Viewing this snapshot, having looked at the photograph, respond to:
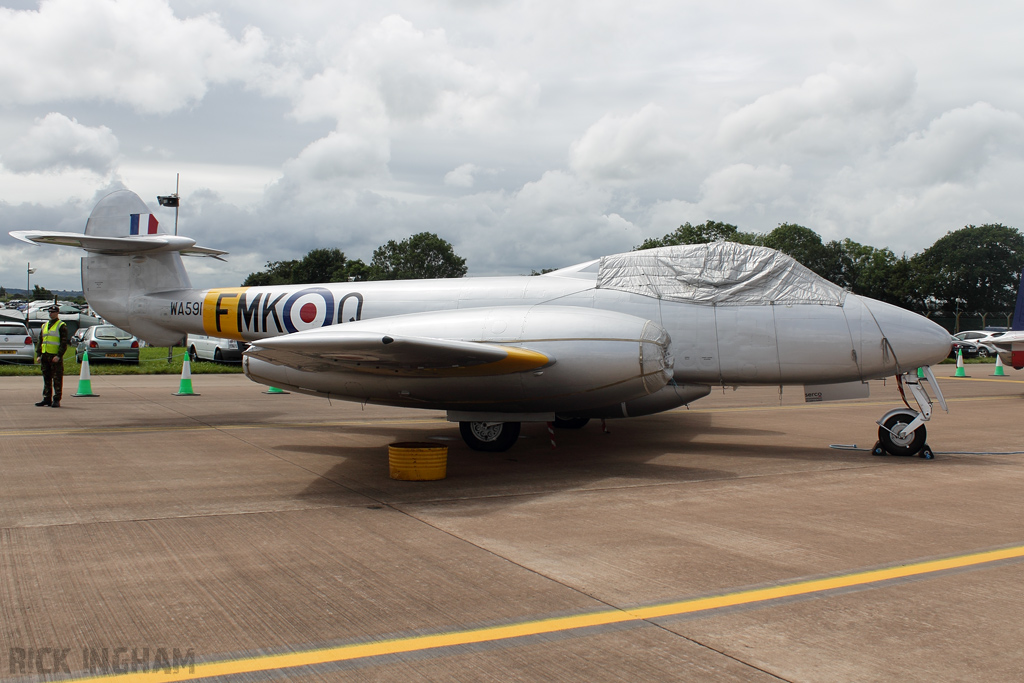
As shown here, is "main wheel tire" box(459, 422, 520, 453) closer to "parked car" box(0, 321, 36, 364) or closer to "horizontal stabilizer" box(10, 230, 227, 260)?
"horizontal stabilizer" box(10, 230, 227, 260)

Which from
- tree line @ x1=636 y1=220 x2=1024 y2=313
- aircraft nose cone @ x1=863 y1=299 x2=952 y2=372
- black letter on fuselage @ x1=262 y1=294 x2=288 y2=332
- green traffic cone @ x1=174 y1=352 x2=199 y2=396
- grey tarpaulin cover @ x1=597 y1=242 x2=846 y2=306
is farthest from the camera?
tree line @ x1=636 y1=220 x2=1024 y2=313

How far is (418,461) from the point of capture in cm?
789

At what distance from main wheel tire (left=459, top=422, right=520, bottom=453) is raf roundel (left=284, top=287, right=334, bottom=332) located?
304 cm

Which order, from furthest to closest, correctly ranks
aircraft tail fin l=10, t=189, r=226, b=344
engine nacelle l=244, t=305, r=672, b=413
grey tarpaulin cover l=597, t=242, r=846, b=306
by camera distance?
1. aircraft tail fin l=10, t=189, r=226, b=344
2. grey tarpaulin cover l=597, t=242, r=846, b=306
3. engine nacelle l=244, t=305, r=672, b=413

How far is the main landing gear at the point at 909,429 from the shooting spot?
9555mm

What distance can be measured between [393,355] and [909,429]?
22.5 ft

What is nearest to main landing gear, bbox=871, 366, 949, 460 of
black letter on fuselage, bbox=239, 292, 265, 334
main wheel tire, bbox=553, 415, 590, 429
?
main wheel tire, bbox=553, 415, 590, 429

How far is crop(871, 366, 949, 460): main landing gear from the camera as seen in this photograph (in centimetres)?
955

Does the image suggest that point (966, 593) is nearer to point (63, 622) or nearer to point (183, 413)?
point (63, 622)

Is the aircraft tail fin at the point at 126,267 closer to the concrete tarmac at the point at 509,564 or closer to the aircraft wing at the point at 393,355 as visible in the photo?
the concrete tarmac at the point at 509,564

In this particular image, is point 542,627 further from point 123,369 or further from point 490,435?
point 123,369

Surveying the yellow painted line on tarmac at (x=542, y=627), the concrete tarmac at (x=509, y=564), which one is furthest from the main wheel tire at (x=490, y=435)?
the yellow painted line on tarmac at (x=542, y=627)

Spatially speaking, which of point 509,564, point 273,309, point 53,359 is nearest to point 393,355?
point 509,564

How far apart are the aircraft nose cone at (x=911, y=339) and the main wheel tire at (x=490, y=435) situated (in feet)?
16.3
